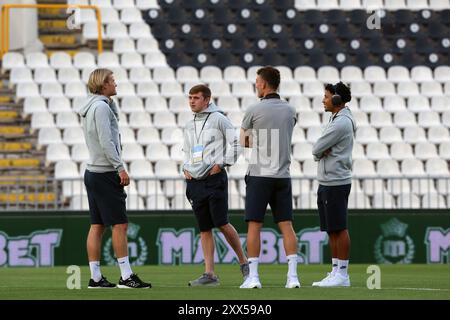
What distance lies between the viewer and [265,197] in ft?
40.0

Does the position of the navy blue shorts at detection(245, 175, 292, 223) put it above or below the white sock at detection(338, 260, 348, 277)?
above

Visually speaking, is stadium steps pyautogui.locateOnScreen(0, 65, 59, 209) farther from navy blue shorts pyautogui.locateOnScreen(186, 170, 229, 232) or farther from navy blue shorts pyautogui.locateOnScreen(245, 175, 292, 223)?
navy blue shorts pyautogui.locateOnScreen(245, 175, 292, 223)

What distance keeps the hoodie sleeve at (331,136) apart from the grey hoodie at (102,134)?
197cm

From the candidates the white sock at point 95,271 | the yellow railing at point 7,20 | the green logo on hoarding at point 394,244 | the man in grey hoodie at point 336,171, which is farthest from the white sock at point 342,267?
the yellow railing at point 7,20

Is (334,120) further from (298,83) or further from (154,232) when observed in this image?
(298,83)

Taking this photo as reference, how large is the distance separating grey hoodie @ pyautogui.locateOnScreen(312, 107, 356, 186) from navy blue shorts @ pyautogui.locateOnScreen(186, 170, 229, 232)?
96 cm

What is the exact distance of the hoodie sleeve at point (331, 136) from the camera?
1284 centimetres

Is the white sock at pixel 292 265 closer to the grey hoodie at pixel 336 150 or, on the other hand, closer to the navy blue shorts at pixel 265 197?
the navy blue shorts at pixel 265 197

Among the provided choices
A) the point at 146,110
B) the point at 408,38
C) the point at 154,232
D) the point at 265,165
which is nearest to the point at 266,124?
the point at 265,165

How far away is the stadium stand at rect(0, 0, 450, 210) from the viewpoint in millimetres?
21391

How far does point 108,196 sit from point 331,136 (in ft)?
7.44

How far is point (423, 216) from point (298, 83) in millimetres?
5223

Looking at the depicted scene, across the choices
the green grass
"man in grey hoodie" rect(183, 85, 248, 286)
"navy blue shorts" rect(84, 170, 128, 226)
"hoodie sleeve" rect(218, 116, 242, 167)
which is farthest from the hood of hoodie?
the green grass

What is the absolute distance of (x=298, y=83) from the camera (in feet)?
83.2
